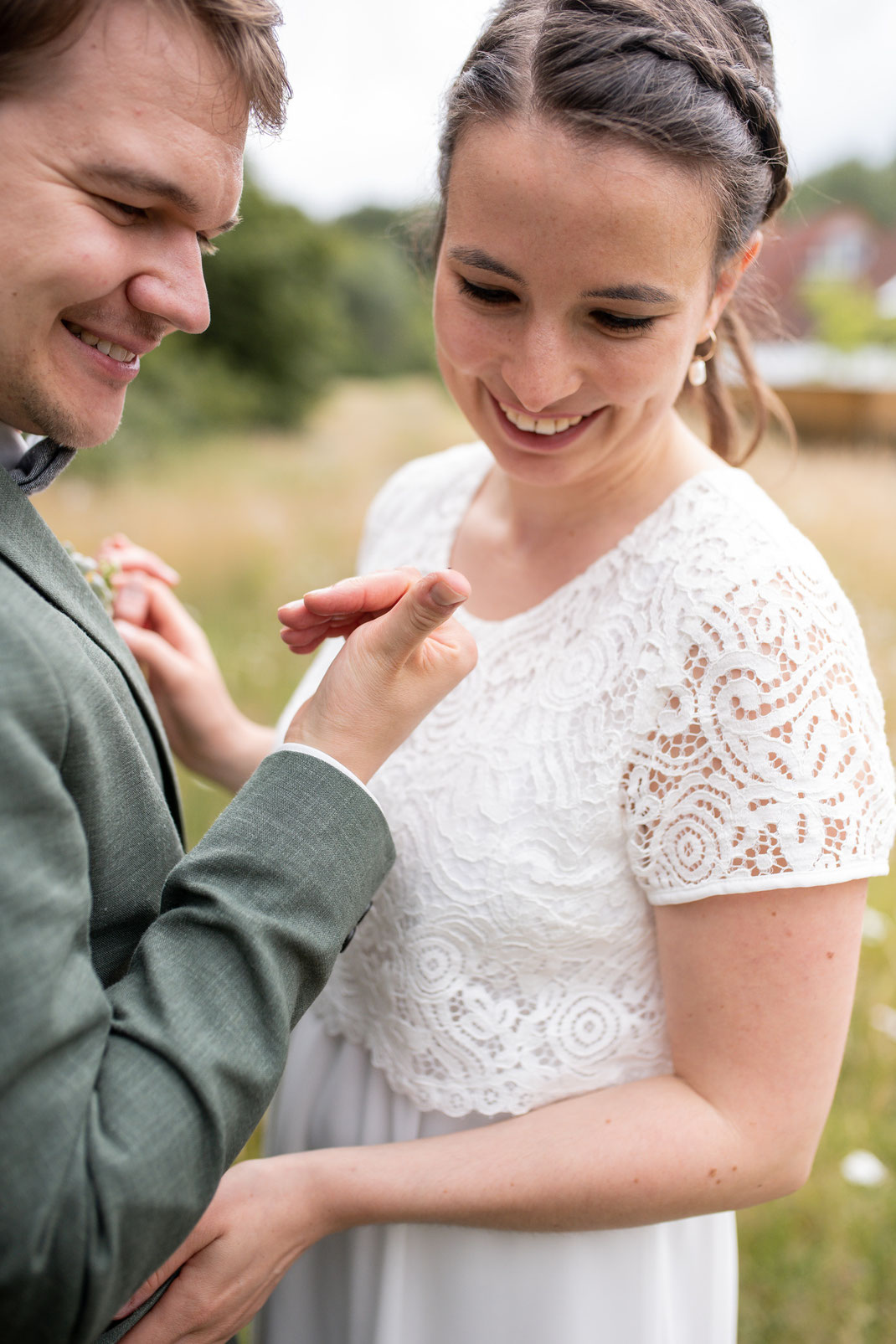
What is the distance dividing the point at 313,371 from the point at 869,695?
1058cm

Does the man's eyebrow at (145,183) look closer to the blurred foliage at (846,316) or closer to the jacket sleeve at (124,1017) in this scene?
the jacket sleeve at (124,1017)

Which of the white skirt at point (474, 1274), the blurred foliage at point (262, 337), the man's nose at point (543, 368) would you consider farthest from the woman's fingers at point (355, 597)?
the blurred foliage at point (262, 337)

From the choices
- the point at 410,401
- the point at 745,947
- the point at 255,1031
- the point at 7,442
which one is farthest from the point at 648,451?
the point at 410,401

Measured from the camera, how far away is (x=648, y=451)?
66.5 inches

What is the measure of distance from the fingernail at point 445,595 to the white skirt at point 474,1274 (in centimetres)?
86

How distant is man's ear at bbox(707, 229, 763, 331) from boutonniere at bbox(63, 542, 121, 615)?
42.5 inches

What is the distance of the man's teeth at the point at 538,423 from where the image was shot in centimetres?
161

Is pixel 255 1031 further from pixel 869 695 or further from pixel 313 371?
pixel 313 371

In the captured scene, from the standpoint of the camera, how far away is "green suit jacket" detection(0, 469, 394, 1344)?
36.8 inches

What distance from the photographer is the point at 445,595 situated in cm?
120

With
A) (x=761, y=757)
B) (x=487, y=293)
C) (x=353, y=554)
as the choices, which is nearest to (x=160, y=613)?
(x=487, y=293)

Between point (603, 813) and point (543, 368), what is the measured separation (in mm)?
650

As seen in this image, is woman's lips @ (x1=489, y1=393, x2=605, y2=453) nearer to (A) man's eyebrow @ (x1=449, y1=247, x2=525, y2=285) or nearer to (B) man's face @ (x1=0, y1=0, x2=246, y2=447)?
(A) man's eyebrow @ (x1=449, y1=247, x2=525, y2=285)

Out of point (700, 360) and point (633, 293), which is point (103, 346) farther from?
point (700, 360)
